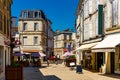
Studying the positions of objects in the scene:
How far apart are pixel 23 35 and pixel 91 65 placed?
3208cm

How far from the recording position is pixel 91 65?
108 feet

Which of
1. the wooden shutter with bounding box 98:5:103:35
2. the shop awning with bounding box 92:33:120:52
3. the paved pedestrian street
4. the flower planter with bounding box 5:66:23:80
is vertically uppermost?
the wooden shutter with bounding box 98:5:103:35

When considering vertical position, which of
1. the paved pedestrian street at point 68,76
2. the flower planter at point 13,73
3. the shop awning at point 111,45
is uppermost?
the shop awning at point 111,45

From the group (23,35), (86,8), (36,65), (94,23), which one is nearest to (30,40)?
(23,35)

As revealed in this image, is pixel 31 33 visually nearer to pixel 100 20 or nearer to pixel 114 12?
pixel 100 20

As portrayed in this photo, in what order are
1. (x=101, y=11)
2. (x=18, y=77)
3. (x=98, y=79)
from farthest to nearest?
(x=101, y=11) → (x=98, y=79) → (x=18, y=77)

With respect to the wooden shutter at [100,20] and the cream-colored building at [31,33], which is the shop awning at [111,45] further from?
the cream-colored building at [31,33]

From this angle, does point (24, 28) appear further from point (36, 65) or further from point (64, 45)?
point (64, 45)

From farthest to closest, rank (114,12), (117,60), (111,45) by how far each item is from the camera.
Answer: (117,60) < (114,12) < (111,45)

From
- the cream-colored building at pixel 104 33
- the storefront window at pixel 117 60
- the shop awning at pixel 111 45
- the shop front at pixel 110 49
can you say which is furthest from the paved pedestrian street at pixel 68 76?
the shop awning at pixel 111 45

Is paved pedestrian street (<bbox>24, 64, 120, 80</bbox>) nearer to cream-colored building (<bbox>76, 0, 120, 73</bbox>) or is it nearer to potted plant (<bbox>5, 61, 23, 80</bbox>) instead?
cream-colored building (<bbox>76, 0, 120, 73</bbox>)

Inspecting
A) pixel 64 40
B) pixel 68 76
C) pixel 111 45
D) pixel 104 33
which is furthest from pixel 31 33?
pixel 111 45

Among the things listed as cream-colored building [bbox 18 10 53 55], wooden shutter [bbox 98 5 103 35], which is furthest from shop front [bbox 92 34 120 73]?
cream-colored building [bbox 18 10 53 55]

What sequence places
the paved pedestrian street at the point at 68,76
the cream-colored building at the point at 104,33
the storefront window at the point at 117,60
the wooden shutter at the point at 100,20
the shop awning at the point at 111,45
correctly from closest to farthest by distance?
1. the shop awning at the point at 111,45
2. the paved pedestrian street at the point at 68,76
3. the cream-colored building at the point at 104,33
4. the storefront window at the point at 117,60
5. the wooden shutter at the point at 100,20
